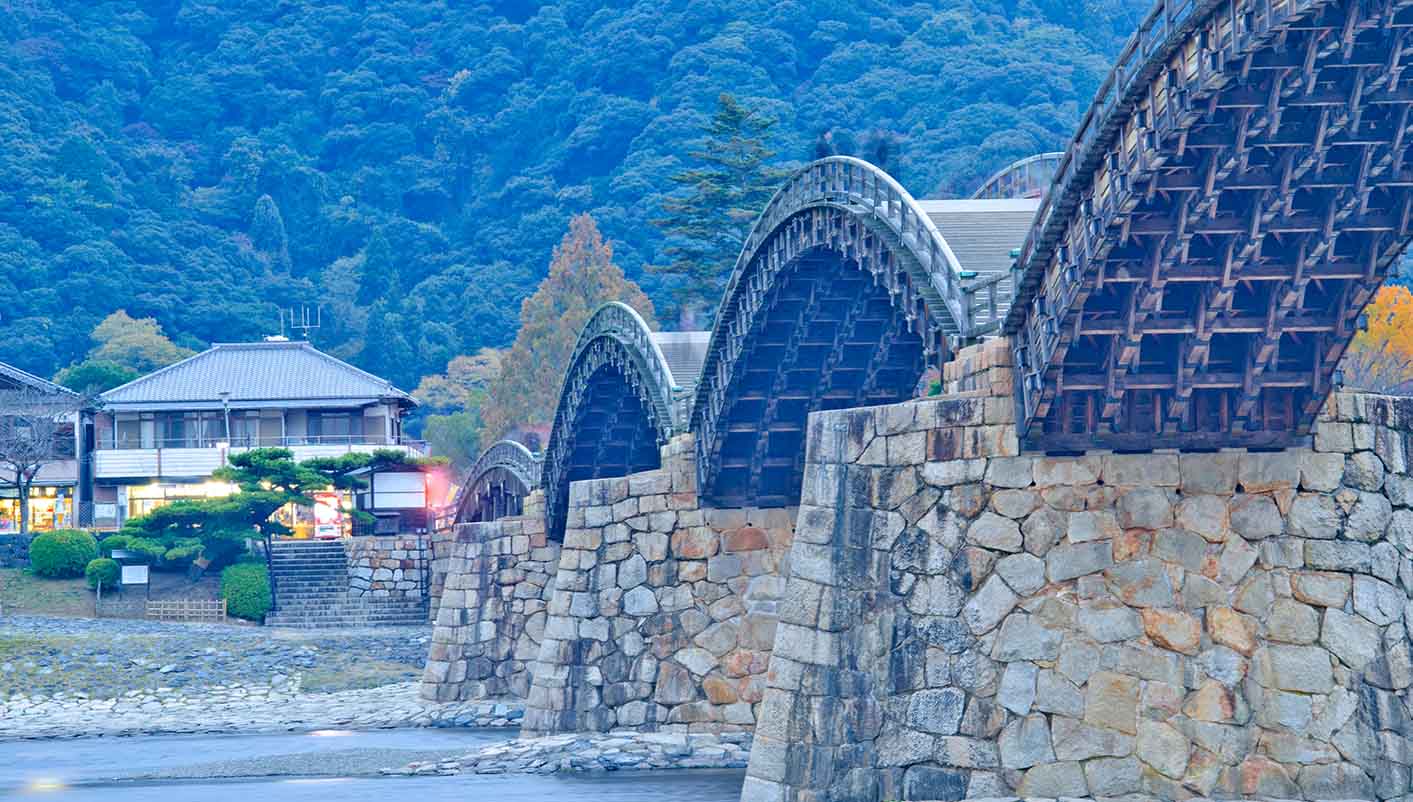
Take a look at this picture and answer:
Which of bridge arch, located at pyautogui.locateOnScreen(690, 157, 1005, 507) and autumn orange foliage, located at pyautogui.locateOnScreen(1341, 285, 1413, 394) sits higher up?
autumn orange foliage, located at pyautogui.locateOnScreen(1341, 285, 1413, 394)

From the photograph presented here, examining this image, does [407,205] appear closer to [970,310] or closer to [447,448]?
[447,448]

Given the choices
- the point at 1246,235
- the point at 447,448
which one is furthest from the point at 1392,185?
the point at 447,448

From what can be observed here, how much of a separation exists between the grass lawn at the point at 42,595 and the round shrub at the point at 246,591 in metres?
4.54

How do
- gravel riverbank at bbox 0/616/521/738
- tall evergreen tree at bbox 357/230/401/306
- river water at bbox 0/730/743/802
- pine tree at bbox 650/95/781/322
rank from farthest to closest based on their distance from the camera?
tall evergreen tree at bbox 357/230/401/306 < pine tree at bbox 650/95/781/322 < gravel riverbank at bbox 0/616/521/738 < river water at bbox 0/730/743/802

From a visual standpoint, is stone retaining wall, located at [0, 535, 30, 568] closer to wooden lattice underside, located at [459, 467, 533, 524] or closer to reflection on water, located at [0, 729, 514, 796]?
wooden lattice underside, located at [459, 467, 533, 524]

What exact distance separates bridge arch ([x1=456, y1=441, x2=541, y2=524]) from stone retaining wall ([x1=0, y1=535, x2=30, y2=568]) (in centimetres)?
1560

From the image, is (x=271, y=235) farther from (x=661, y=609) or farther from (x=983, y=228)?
(x=983, y=228)

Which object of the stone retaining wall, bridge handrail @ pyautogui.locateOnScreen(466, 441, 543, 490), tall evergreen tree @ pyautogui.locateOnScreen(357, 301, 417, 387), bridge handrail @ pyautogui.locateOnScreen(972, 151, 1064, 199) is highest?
tall evergreen tree @ pyautogui.locateOnScreen(357, 301, 417, 387)

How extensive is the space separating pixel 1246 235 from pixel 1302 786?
6.86 m

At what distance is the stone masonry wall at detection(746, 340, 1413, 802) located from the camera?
24906 mm

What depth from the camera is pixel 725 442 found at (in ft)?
134

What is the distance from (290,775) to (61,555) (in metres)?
33.6

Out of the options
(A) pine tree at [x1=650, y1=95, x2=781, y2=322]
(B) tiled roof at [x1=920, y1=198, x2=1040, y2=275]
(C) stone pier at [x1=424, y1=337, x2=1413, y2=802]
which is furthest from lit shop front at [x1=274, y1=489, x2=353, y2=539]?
(C) stone pier at [x1=424, y1=337, x2=1413, y2=802]

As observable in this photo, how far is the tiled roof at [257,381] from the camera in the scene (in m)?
88.7
